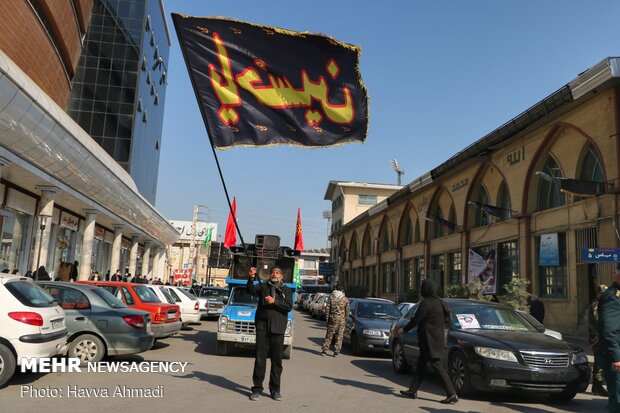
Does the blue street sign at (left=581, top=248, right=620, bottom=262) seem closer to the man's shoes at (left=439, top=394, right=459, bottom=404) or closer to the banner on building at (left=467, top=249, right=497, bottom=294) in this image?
the man's shoes at (left=439, top=394, right=459, bottom=404)

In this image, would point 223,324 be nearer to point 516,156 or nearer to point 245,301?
point 245,301

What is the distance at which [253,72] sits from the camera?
8.01m

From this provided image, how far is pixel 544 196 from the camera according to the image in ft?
75.3

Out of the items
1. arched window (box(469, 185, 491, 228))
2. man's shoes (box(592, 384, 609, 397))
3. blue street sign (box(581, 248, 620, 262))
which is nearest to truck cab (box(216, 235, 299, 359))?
man's shoes (box(592, 384, 609, 397))

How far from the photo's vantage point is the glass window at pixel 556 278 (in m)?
20.6

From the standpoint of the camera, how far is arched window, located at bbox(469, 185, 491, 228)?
1124 inches

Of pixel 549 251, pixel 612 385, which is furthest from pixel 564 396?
pixel 549 251

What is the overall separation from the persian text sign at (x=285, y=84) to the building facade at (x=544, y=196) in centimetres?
1256

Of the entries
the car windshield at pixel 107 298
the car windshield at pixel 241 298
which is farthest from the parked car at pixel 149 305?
the car windshield at pixel 107 298

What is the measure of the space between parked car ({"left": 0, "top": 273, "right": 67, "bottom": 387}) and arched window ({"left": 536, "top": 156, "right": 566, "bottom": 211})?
1931 centimetres

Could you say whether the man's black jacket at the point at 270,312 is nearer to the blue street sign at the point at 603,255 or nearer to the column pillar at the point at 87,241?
the blue street sign at the point at 603,255

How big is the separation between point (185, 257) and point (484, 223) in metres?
82.2

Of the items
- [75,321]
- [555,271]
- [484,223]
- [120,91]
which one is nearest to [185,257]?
[120,91]

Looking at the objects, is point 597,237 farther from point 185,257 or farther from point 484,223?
point 185,257
